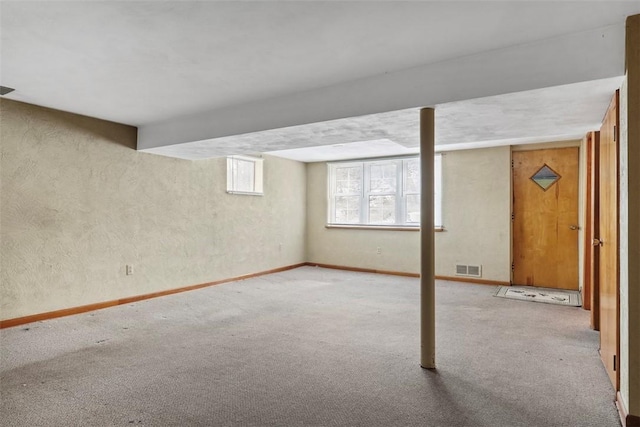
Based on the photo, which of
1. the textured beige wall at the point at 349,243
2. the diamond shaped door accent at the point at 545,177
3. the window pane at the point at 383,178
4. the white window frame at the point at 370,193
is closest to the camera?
the diamond shaped door accent at the point at 545,177

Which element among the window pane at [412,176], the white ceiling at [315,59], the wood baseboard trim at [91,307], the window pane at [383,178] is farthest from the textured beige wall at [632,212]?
the window pane at [383,178]

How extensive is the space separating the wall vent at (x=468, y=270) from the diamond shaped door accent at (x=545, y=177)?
1645 millimetres

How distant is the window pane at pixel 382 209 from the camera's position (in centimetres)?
738

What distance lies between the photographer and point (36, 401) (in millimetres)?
2377

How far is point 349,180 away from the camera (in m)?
7.93

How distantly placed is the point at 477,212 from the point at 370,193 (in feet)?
6.90

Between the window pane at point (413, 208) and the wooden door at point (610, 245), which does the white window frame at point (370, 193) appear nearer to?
the window pane at point (413, 208)

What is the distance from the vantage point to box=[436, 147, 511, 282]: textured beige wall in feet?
20.3

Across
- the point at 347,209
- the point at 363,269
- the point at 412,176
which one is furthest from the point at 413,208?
the point at 363,269

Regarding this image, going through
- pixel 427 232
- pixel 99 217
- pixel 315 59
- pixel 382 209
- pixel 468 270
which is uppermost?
pixel 315 59

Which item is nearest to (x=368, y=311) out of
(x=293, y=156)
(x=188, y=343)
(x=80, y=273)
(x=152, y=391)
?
(x=188, y=343)

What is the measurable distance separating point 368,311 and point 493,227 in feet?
10.0

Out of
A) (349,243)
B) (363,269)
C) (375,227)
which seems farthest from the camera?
(349,243)

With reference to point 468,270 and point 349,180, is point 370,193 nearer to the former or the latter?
point 349,180
